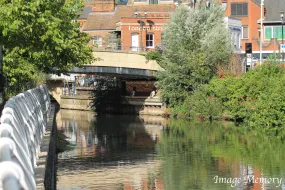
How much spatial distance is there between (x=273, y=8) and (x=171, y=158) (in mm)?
50307

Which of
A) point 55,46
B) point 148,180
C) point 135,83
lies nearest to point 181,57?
point 135,83

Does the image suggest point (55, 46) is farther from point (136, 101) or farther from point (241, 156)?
point (136, 101)

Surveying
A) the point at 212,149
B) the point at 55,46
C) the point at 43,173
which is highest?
the point at 55,46

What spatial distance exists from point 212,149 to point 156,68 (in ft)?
84.1

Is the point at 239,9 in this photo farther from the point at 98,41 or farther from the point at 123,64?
the point at 123,64

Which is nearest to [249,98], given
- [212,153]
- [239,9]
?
[212,153]

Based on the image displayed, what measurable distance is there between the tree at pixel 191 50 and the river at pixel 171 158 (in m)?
6.28

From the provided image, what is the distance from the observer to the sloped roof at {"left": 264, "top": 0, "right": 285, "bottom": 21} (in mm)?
78312

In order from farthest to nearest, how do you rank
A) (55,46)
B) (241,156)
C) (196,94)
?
(196,94) → (241,156) → (55,46)

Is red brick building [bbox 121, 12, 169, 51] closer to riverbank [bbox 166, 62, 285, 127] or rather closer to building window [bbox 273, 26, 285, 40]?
building window [bbox 273, 26, 285, 40]

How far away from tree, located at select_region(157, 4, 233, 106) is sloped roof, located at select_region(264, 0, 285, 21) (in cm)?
2120

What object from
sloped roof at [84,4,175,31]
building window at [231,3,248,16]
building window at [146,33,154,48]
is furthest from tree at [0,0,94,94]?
sloped roof at [84,4,175,31]

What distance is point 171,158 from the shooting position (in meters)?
32.0

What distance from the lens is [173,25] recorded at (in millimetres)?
57531
